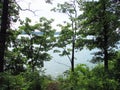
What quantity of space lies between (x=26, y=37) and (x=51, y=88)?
9748 mm

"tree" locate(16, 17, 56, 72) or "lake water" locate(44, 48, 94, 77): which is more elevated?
"tree" locate(16, 17, 56, 72)

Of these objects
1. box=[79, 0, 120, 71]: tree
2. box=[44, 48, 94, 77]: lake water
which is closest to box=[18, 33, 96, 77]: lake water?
box=[44, 48, 94, 77]: lake water

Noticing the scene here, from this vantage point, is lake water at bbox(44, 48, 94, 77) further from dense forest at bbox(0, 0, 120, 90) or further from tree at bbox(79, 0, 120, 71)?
tree at bbox(79, 0, 120, 71)

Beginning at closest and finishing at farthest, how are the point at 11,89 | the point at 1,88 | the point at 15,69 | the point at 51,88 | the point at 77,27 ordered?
1. the point at 1,88
2. the point at 11,89
3. the point at 15,69
4. the point at 51,88
5. the point at 77,27

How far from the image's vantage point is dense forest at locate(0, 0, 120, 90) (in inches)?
430

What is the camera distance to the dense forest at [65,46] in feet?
35.8

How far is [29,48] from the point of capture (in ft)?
102

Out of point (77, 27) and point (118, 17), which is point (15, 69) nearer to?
point (118, 17)

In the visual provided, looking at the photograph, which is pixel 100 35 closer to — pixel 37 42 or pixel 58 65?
pixel 37 42

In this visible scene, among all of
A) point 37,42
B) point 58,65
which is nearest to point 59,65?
point 58,65

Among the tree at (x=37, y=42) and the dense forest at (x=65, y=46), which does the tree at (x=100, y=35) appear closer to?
the dense forest at (x=65, y=46)

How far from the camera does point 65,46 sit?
29.0m

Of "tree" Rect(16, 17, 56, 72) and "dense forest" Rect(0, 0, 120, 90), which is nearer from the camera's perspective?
"dense forest" Rect(0, 0, 120, 90)

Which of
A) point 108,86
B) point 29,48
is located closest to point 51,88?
point 29,48
